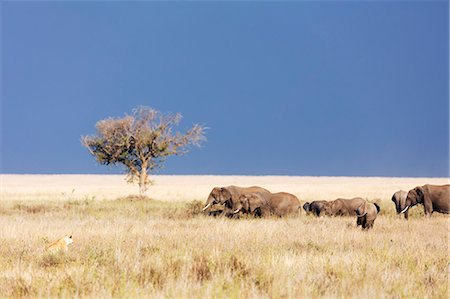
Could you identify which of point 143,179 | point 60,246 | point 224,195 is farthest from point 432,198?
point 143,179

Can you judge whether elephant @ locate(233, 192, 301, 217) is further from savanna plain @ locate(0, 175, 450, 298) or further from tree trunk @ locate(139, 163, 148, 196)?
tree trunk @ locate(139, 163, 148, 196)

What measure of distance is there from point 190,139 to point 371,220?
2664cm

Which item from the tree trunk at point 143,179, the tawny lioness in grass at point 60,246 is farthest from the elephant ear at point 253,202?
the tree trunk at point 143,179

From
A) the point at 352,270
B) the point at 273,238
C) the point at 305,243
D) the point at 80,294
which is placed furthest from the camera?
the point at 273,238

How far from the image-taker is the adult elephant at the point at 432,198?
2280cm

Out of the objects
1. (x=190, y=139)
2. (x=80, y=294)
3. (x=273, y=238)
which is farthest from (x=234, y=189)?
(x=190, y=139)

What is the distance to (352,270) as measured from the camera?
334 inches

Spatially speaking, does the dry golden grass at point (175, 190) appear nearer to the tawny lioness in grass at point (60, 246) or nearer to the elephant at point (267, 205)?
the elephant at point (267, 205)

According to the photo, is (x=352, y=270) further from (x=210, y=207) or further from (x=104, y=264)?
(x=210, y=207)

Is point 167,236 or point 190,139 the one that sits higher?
point 190,139

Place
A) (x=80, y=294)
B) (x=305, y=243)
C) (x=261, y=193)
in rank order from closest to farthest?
(x=80, y=294) → (x=305, y=243) → (x=261, y=193)

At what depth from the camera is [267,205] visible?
74.3 feet

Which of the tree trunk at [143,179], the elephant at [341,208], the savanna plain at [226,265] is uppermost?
the tree trunk at [143,179]

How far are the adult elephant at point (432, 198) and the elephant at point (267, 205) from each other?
4520mm
